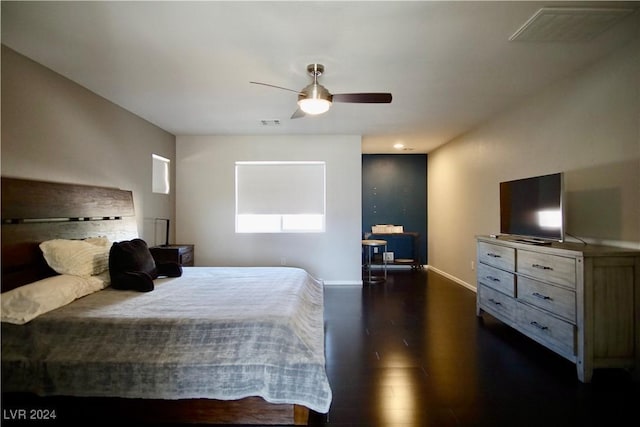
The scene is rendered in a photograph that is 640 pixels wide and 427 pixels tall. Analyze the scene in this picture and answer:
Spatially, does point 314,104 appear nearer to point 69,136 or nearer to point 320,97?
point 320,97

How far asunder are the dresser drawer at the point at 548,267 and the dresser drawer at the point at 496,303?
1.29 feet

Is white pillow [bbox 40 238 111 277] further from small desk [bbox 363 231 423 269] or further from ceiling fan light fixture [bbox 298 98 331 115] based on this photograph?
small desk [bbox 363 231 423 269]

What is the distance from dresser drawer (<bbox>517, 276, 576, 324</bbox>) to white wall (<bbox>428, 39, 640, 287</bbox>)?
2.18ft

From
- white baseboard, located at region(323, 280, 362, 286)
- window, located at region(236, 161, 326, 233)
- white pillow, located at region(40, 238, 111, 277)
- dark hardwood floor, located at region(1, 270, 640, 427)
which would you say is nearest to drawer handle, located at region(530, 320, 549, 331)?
dark hardwood floor, located at region(1, 270, 640, 427)

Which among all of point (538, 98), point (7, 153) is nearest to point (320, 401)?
point (7, 153)

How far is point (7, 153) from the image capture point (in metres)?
2.41

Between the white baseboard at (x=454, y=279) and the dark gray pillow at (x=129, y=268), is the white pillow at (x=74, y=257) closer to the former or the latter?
the dark gray pillow at (x=129, y=268)

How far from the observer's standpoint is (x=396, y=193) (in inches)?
278

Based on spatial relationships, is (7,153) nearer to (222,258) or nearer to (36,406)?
(36,406)

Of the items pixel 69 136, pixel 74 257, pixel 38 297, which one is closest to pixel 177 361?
pixel 38 297

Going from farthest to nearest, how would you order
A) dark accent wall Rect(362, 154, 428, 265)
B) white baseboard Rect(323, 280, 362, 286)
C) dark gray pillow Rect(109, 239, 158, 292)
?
1. dark accent wall Rect(362, 154, 428, 265)
2. white baseboard Rect(323, 280, 362, 286)
3. dark gray pillow Rect(109, 239, 158, 292)

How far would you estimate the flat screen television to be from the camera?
8.83 feet

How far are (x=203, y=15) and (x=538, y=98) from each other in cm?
350

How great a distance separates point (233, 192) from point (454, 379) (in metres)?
4.24
